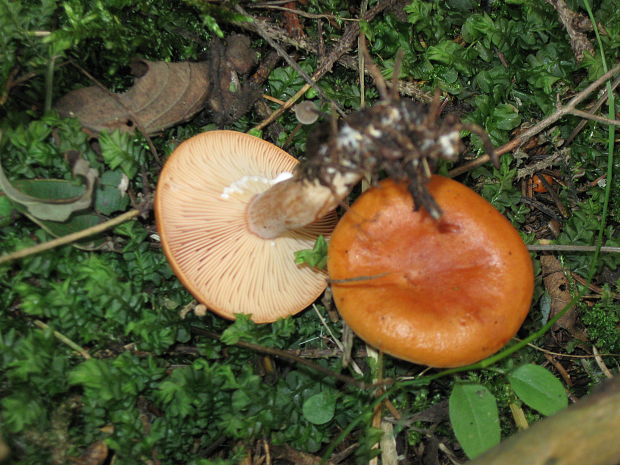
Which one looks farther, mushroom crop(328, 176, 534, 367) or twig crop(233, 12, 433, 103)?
twig crop(233, 12, 433, 103)

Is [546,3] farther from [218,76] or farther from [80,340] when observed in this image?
[80,340]

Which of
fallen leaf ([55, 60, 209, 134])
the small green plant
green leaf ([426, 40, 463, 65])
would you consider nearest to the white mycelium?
fallen leaf ([55, 60, 209, 134])

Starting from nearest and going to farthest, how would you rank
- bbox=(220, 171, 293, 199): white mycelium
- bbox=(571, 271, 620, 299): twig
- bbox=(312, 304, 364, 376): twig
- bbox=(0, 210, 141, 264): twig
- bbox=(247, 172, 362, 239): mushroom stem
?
1. bbox=(247, 172, 362, 239): mushroom stem
2. bbox=(0, 210, 141, 264): twig
3. bbox=(220, 171, 293, 199): white mycelium
4. bbox=(312, 304, 364, 376): twig
5. bbox=(571, 271, 620, 299): twig

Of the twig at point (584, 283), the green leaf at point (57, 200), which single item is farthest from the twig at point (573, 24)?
the green leaf at point (57, 200)

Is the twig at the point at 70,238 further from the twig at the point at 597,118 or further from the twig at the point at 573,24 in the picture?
the twig at the point at 573,24

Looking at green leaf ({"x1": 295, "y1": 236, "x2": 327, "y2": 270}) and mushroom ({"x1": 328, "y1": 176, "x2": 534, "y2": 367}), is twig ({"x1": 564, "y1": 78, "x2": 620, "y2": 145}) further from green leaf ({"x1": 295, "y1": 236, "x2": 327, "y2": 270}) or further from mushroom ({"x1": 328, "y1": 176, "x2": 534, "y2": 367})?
green leaf ({"x1": 295, "y1": 236, "x2": 327, "y2": 270})

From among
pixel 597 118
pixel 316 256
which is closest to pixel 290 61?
pixel 316 256

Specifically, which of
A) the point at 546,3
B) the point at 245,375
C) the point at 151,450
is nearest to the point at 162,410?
the point at 151,450

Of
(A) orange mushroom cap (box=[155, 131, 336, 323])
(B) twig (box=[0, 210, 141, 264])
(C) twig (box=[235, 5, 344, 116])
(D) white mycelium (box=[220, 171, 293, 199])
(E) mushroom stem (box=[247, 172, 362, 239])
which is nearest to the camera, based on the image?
(E) mushroom stem (box=[247, 172, 362, 239])
